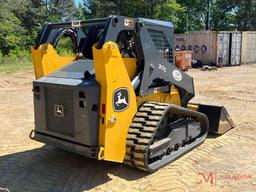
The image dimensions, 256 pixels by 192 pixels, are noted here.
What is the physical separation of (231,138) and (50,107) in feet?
11.7

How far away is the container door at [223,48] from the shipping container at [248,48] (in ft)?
6.17

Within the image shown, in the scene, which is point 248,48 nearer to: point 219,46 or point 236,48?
point 236,48

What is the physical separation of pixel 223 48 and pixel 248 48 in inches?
127

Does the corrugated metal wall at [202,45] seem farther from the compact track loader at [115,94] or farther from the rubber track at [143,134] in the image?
the rubber track at [143,134]

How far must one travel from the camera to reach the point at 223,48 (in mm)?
23875

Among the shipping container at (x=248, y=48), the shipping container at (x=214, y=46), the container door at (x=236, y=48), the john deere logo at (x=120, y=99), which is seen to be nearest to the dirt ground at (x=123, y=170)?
the john deere logo at (x=120, y=99)

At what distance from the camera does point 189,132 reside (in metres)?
6.01

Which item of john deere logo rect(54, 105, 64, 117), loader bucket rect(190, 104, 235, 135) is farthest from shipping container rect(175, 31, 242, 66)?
john deere logo rect(54, 105, 64, 117)

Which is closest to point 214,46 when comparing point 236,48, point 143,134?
point 236,48

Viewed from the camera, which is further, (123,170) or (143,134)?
(123,170)

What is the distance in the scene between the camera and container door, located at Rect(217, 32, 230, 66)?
23516 mm

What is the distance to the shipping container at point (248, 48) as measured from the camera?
25469mm

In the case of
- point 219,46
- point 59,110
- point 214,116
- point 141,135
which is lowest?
point 214,116

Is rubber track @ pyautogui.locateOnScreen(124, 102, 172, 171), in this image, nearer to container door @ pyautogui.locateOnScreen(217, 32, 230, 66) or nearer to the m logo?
the m logo
